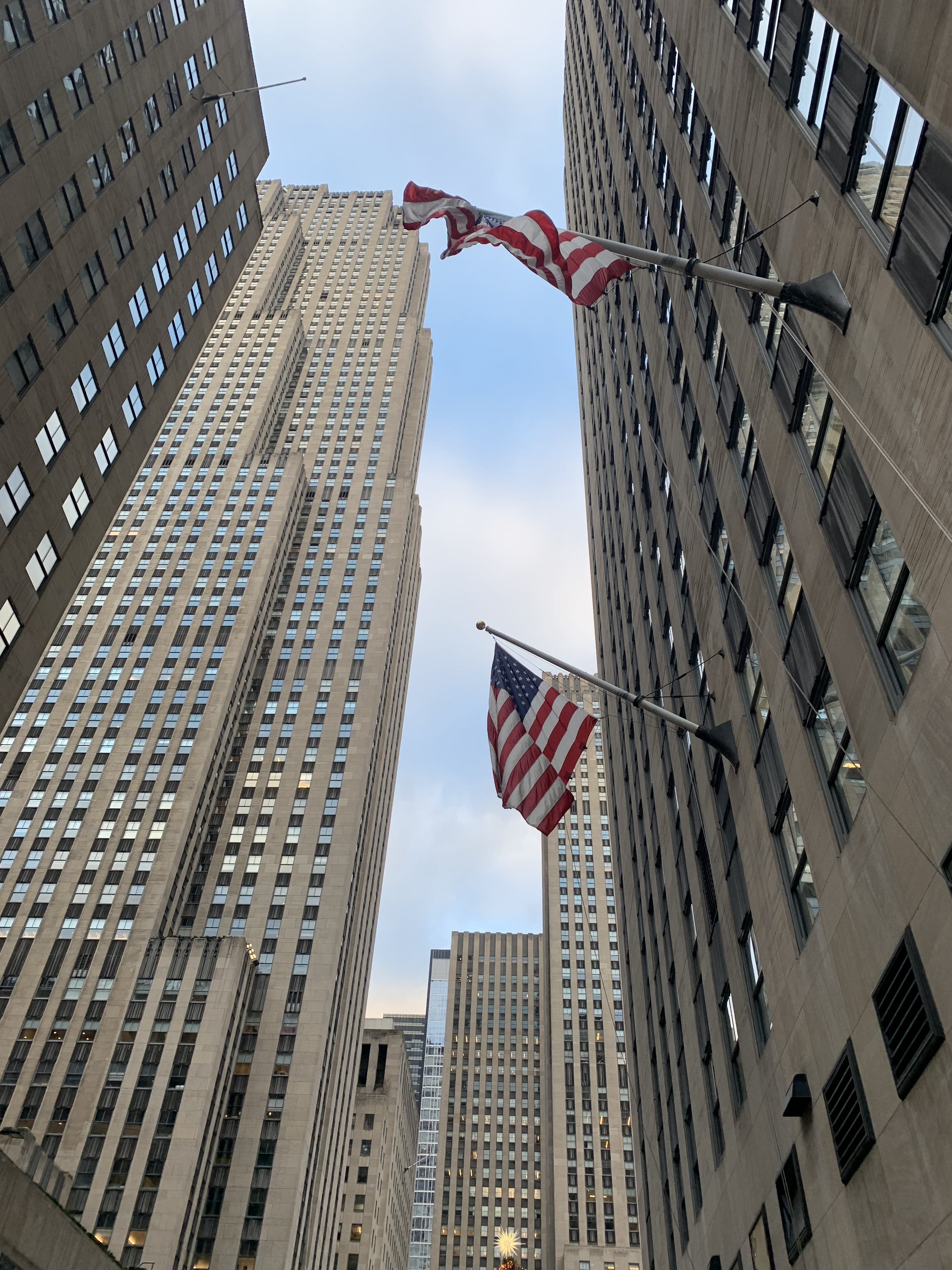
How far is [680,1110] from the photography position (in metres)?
34.9

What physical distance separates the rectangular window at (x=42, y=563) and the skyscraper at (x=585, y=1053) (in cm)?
8122

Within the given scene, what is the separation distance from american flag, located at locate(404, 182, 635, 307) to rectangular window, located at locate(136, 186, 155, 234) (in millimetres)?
30148

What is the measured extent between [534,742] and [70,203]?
31.0 metres

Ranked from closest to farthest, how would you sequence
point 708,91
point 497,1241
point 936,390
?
point 936,390
point 708,91
point 497,1241

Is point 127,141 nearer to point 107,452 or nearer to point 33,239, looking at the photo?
point 33,239

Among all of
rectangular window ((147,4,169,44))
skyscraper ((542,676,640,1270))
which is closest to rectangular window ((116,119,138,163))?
rectangular window ((147,4,169,44))

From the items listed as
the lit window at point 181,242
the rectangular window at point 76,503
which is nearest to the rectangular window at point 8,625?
the rectangular window at point 76,503

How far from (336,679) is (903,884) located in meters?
93.8

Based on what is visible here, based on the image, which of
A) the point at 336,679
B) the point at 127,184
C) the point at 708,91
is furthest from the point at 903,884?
the point at 336,679

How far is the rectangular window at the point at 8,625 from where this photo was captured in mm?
35594

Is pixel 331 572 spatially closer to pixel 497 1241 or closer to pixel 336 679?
pixel 336 679

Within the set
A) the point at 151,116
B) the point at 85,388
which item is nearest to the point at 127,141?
the point at 151,116

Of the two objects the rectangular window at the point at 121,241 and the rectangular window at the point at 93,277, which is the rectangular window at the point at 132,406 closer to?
the rectangular window at the point at 93,277

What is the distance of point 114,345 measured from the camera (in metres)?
43.7
